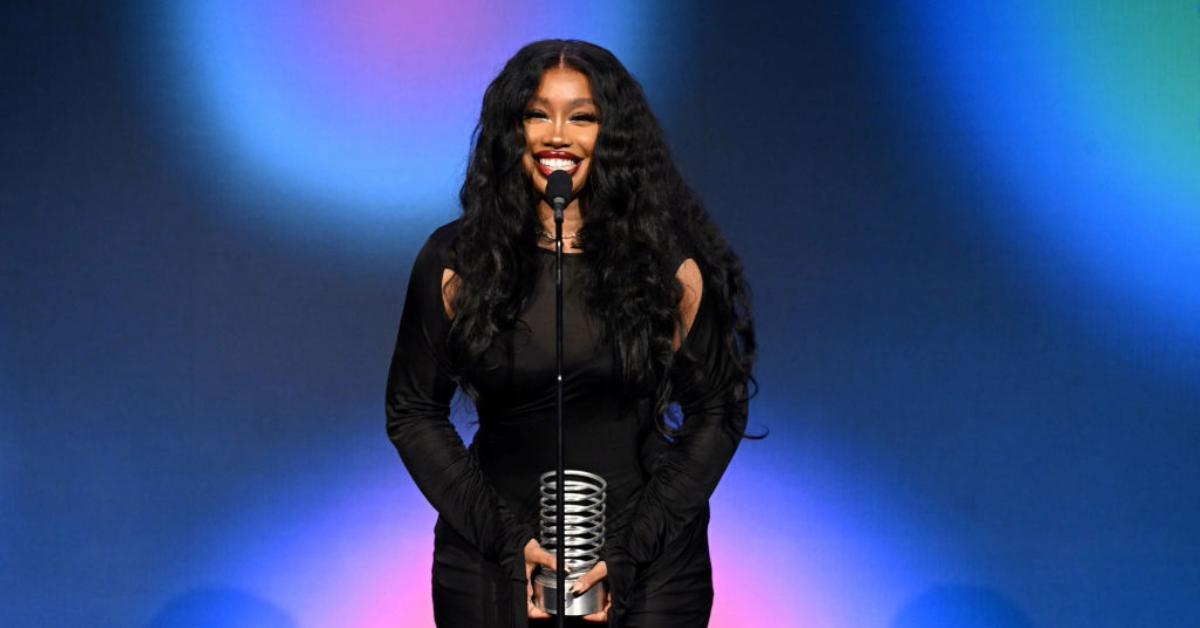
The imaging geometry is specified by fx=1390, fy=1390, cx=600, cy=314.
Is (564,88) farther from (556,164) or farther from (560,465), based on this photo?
(560,465)

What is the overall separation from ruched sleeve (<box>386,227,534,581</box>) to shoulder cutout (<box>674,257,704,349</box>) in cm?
41

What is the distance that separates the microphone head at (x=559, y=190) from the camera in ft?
6.72

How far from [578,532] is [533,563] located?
0.09 m

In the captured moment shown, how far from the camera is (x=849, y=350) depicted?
11.7 ft

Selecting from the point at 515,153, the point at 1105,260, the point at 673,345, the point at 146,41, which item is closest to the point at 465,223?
the point at 515,153

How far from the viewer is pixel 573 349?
2.41 meters

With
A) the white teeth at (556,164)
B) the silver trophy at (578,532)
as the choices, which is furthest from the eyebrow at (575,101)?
the silver trophy at (578,532)

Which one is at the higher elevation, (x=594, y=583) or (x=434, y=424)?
(x=434, y=424)

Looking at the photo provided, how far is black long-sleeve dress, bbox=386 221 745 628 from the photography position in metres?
2.38

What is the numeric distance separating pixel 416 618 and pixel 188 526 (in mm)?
624

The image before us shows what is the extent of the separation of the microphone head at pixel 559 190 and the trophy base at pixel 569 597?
1.97 feet

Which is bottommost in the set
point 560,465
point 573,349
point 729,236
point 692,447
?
point 560,465

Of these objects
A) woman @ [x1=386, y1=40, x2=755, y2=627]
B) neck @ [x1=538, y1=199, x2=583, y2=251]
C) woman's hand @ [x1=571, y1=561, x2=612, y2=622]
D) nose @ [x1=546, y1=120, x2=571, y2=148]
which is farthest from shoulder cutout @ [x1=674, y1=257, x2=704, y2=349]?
woman's hand @ [x1=571, y1=561, x2=612, y2=622]

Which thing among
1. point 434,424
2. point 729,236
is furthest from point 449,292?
point 729,236
